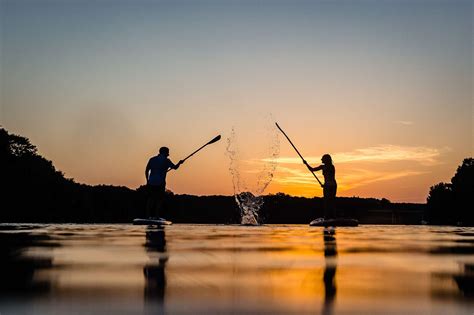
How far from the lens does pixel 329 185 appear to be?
21375 millimetres

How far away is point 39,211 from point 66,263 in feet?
96.4

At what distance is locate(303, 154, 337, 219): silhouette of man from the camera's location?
70.0ft

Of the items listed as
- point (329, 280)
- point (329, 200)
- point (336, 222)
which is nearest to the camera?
point (329, 280)

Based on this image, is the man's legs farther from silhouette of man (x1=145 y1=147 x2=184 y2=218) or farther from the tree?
the tree

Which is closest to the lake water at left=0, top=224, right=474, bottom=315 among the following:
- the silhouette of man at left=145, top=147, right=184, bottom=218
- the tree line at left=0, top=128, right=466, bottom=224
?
the silhouette of man at left=145, top=147, right=184, bottom=218

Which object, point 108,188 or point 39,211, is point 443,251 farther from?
point 108,188

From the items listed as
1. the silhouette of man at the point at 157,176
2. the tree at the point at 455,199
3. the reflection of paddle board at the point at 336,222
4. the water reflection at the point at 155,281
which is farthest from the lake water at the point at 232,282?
the tree at the point at 455,199

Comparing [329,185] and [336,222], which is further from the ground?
[329,185]

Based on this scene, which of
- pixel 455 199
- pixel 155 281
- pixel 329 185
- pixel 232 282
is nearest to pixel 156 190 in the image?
pixel 329 185

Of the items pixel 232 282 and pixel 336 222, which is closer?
pixel 232 282

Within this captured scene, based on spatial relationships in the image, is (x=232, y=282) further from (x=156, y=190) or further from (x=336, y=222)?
(x=336, y=222)

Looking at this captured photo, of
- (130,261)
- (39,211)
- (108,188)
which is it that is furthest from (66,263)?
(108,188)

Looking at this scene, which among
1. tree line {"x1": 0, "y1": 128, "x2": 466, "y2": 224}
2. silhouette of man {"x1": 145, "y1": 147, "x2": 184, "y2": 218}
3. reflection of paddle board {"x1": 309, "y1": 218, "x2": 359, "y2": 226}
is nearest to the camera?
silhouette of man {"x1": 145, "y1": 147, "x2": 184, "y2": 218}

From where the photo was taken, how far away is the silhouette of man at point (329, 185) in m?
21.3
